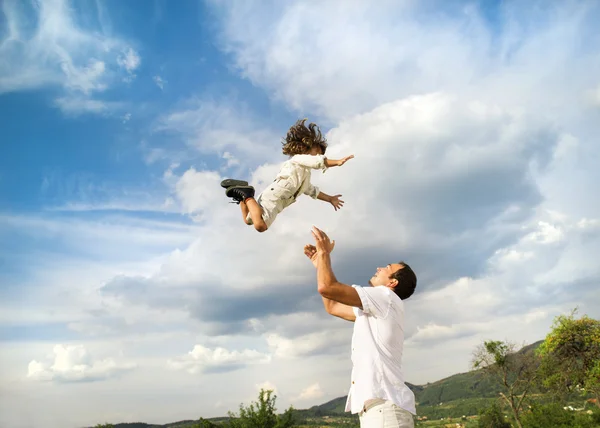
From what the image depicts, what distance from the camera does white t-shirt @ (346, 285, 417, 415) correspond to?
13.8 feet

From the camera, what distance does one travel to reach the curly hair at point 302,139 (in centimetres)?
776

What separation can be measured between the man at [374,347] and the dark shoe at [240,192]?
300 centimetres

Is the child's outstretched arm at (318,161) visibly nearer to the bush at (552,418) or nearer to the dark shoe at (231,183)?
the dark shoe at (231,183)

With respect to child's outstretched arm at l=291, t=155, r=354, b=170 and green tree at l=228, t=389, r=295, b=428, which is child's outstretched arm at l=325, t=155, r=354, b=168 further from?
green tree at l=228, t=389, r=295, b=428

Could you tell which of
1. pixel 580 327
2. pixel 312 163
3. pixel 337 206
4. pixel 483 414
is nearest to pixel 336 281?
pixel 312 163

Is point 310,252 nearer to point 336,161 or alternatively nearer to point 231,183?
point 336,161

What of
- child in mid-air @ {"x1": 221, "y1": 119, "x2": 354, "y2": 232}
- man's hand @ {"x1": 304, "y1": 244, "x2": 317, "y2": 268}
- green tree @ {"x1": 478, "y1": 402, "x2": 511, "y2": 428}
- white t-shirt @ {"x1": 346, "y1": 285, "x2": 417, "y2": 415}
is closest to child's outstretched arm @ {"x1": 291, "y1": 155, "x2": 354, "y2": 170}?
child in mid-air @ {"x1": 221, "y1": 119, "x2": 354, "y2": 232}

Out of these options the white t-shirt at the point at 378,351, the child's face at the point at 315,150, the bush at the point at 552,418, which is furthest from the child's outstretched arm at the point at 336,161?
the bush at the point at 552,418

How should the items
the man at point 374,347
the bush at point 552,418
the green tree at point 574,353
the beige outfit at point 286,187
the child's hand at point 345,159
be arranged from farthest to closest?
the bush at point 552,418, the green tree at point 574,353, the beige outfit at point 286,187, the child's hand at point 345,159, the man at point 374,347

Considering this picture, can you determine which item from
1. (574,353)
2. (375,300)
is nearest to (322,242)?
(375,300)

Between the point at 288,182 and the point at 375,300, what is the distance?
11.7 ft

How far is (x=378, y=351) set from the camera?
4406 mm

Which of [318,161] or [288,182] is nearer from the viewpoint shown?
[318,161]

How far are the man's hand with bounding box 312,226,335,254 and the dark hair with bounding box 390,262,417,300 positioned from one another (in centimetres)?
86
